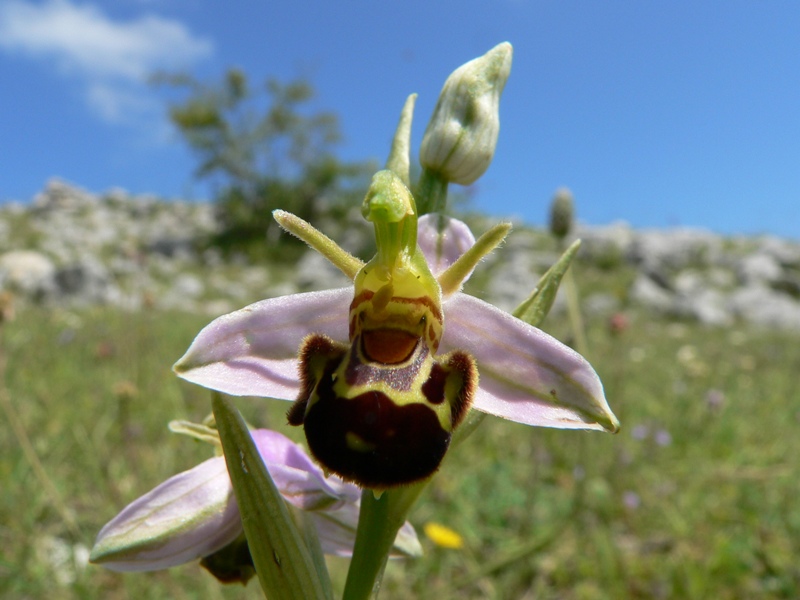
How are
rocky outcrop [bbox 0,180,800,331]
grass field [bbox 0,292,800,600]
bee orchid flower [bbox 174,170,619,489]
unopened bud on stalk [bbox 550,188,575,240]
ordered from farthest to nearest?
rocky outcrop [bbox 0,180,800,331] < unopened bud on stalk [bbox 550,188,575,240] < grass field [bbox 0,292,800,600] < bee orchid flower [bbox 174,170,619,489]

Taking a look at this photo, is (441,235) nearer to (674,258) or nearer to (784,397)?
(784,397)

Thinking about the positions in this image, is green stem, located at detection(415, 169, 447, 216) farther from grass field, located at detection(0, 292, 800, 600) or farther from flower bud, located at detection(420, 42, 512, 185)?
grass field, located at detection(0, 292, 800, 600)

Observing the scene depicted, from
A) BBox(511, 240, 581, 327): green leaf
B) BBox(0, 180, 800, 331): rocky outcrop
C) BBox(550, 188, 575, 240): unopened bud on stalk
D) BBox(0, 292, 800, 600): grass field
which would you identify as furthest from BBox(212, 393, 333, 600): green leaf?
BBox(0, 180, 800, 331): rocky outcrop

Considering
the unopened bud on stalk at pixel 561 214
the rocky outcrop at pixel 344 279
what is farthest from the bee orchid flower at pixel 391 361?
the rocky outcrop at pixel 344 279

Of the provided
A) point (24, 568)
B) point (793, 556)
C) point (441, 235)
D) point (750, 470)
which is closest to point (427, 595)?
point (24, 568)

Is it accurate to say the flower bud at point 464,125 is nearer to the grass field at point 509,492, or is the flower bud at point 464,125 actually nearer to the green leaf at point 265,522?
the green leaf at point 265,522

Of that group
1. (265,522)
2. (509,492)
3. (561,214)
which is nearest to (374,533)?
(265,522)
